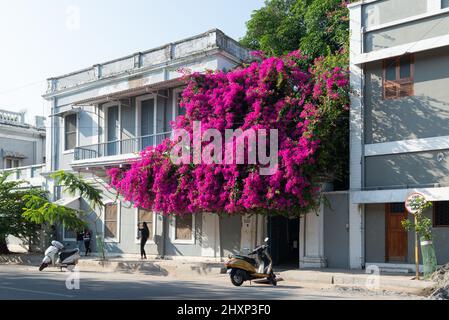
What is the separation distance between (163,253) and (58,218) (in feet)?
14.6

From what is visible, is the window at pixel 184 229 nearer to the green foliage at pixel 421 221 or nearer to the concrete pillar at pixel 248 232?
the concrete pillar at pixel 248 232

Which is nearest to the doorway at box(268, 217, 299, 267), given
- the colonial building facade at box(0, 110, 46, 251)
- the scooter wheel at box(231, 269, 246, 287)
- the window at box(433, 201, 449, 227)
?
the scooter wheel at box(231, 269, 246, 287)

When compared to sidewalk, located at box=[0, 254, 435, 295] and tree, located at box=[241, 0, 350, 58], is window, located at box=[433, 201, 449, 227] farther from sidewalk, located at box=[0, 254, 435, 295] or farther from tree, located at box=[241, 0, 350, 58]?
tree, located at box=[241, 0, 350, 58]

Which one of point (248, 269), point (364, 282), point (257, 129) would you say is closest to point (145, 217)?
point (257, 129)

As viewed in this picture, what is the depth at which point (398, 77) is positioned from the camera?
17.1 meters

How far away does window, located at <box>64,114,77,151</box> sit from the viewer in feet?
85.8

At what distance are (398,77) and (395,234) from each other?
4944 mm

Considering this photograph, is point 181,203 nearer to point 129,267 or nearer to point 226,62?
point 129,267

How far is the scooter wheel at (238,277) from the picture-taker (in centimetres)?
1445

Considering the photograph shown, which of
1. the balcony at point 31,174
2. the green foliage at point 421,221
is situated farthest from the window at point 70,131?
the green foliage at point 421,221

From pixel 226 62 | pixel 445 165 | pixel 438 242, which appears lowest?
pixel 438 242

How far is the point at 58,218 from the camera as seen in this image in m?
21.8
